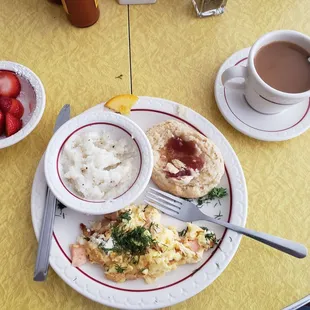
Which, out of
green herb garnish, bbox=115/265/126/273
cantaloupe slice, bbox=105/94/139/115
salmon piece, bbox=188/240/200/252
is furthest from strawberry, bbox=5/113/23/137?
salmon piece, bbox=188/240/200/252

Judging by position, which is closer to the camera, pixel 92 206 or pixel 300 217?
pixel 92 206

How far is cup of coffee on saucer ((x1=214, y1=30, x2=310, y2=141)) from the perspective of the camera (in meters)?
1.24

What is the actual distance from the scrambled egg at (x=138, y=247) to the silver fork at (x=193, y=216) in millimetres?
48

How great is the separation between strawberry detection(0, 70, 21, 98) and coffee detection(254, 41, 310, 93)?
0.79 meters

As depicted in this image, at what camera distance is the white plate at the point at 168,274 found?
3.68 feet

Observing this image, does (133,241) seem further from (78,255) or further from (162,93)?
(162,93)

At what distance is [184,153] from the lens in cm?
127

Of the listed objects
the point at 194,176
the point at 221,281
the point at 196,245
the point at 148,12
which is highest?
the point at 148,12

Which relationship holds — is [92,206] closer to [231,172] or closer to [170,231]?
[170,231]

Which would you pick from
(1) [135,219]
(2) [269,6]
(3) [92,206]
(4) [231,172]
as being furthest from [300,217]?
(2) [269,6]

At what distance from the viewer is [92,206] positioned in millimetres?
1131

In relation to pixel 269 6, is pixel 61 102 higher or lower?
lower

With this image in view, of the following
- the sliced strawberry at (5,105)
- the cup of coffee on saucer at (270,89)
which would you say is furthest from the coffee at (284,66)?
the sliced strawberry at (5,105)

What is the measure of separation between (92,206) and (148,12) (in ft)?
2.67
